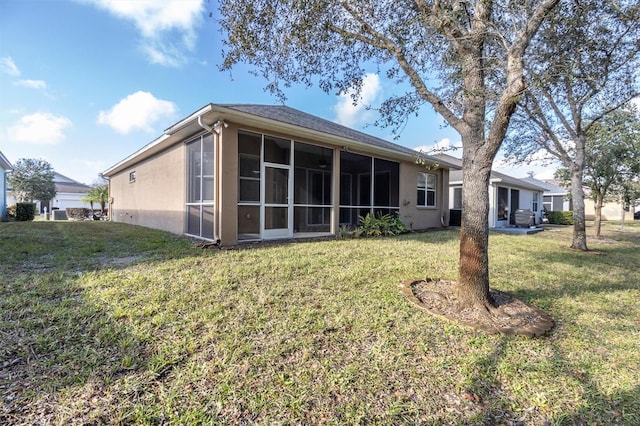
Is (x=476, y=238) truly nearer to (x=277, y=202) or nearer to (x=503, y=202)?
(x=277, y=202)

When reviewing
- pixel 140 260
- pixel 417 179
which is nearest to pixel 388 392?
pixel 140 260

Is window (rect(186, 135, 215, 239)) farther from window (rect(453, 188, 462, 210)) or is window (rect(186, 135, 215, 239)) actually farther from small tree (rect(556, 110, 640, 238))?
window (rect(453, 188, 462, 210))

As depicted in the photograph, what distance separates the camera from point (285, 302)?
11.2 feet

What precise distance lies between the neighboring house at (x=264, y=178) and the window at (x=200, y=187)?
1.1 inches

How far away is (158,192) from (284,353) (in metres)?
10.3

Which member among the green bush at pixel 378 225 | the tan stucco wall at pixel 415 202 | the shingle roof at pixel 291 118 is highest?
the shingle roof at pixel 291 118

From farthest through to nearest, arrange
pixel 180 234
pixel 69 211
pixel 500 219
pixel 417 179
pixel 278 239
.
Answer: pixel 69 211, pixel 500 219, pixel 417 179, pixel 180 234, pixel 278 239

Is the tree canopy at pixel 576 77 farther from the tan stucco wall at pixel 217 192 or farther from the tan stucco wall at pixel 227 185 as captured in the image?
the tan stucco wall at pixel 227 185

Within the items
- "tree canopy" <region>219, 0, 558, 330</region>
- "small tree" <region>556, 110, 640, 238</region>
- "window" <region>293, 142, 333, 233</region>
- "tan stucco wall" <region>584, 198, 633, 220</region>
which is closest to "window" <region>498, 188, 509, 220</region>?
"small tree" <region>556, 110, 640, 238</region>

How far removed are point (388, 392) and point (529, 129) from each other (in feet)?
34.0

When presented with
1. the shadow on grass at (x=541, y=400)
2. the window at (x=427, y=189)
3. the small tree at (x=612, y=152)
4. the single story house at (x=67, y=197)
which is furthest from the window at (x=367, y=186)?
the single story house at (x=67, y=197)

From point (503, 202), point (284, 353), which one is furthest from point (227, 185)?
point (503, 202)

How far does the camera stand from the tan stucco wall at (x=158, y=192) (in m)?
9.04

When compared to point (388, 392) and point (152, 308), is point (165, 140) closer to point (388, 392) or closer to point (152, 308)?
point (152, 308)
